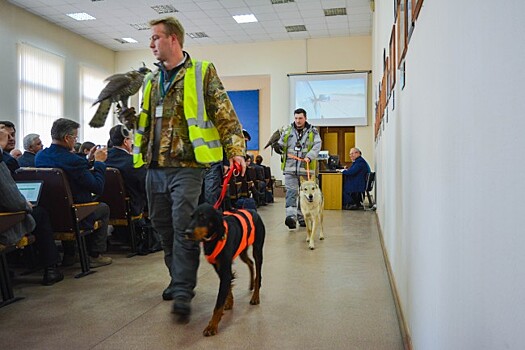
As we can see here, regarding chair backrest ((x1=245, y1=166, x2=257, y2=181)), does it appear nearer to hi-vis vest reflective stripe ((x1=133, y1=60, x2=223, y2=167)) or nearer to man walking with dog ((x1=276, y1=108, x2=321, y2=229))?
man walking with dog ((x1=276, y1=108, x2=321, y2=229))

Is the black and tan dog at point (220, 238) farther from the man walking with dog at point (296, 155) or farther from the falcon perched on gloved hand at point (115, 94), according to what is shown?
the man walking with dog at point (296, 155)

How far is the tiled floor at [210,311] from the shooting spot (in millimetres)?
2092

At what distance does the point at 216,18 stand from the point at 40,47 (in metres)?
4.14

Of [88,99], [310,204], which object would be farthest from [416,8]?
[88,99]

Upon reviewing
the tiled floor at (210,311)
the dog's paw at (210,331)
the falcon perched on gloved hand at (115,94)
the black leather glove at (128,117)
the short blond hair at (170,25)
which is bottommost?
the tiled floor at (210,311)

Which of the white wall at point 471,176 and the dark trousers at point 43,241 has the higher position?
the white wall at point 471,176

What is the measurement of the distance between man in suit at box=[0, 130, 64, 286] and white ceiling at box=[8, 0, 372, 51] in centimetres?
681

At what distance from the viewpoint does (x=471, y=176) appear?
0.87 meters

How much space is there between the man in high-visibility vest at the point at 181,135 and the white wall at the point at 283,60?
1034 cm

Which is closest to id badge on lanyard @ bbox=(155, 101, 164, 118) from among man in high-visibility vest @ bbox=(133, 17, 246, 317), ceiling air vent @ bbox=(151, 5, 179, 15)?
man in high-visibility vest @ bbox=(133, 17, 246, 317)

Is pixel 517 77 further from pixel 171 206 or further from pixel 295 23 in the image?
pixel 295 23

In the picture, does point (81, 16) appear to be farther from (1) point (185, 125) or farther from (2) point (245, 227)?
(2) point (245, 227)

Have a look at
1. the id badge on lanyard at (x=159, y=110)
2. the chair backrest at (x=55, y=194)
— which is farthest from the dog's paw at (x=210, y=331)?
the chair backrest at (x=55, y=194)

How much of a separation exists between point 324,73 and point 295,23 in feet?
5.73
